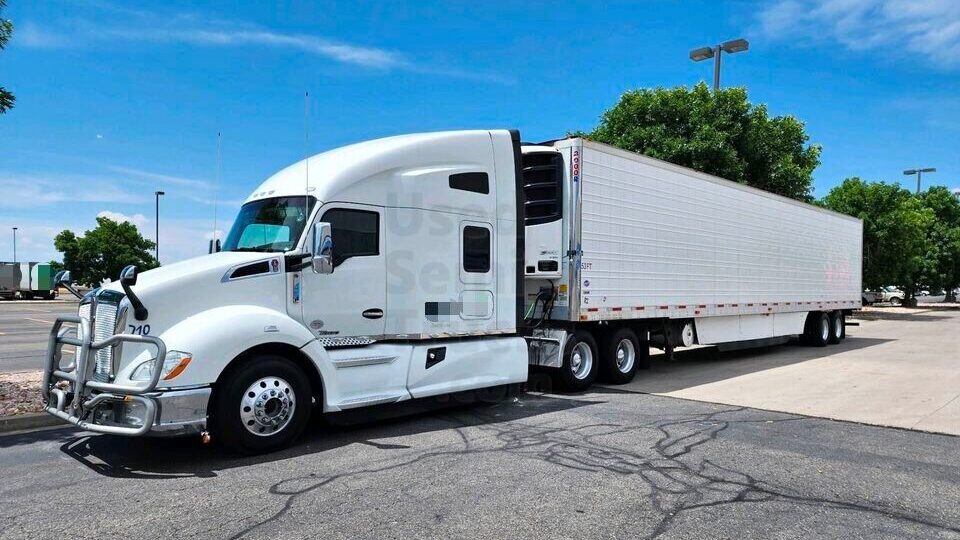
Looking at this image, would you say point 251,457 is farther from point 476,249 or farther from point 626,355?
point 626,355

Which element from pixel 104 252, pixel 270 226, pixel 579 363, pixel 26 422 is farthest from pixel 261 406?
pixel 104 252

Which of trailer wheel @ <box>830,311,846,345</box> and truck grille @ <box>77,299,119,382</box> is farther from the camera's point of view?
trailer wheel @ <box>830,311,846,345</box>

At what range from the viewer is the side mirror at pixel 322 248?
6305mm

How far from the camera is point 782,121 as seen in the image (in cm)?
2234

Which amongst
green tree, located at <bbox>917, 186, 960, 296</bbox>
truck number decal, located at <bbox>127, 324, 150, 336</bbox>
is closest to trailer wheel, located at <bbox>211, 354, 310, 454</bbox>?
truck number decal, located at <bbox>127, 324, 150, 336</bbox>

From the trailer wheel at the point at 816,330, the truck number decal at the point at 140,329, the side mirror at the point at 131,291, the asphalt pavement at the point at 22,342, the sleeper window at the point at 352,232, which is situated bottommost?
the asphalt pavement at the point at 22,342

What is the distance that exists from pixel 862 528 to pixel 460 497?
273cm

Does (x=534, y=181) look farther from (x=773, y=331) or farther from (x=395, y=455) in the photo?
(x=773, y=331)

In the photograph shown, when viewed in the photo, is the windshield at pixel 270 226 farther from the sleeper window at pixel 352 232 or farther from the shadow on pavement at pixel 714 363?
the shadow on pavement at pixel 714 363

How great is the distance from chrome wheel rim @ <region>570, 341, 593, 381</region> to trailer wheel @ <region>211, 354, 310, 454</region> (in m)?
4.67

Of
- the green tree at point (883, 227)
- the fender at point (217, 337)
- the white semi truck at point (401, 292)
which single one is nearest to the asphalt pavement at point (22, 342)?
the white semi truck at point (401, 292)

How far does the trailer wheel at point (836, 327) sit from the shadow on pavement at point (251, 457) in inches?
533

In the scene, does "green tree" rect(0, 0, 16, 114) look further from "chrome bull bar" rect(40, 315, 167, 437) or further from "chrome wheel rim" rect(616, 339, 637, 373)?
"chrome wheel rim" rect(616, 339, 637, 373)

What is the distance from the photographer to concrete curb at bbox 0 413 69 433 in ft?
23.0
